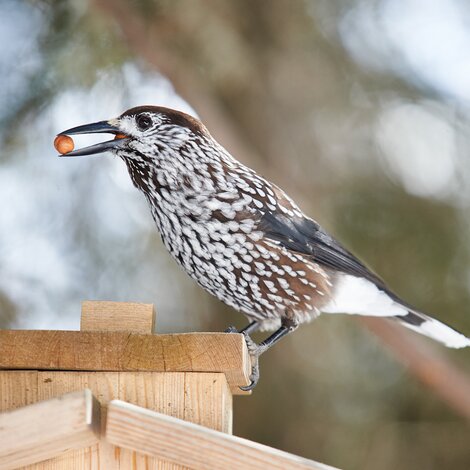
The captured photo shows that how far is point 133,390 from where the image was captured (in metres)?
1.54

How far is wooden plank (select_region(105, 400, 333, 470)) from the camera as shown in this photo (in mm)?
1446

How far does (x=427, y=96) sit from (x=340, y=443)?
137cm

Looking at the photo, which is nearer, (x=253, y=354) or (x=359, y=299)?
(x=253, y=354)

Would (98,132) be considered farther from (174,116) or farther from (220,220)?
(220,220)

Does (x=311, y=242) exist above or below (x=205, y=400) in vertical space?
above

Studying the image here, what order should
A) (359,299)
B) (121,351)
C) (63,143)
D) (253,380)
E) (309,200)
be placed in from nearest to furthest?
1. (121,351)
2. (63,143)
3. (253,380)
4. (359,299)
5. (309,200)

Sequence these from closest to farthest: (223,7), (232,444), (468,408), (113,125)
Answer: (232,444)
(113,125)
(468,408)
(223,7)

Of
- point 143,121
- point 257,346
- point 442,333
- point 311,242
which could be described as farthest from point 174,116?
point 442,333

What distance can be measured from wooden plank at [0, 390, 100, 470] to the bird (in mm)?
516

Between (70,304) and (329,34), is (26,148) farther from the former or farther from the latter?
(329,34)

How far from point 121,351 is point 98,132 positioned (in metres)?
0.54

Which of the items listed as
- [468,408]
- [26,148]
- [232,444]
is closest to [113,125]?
[232,444]

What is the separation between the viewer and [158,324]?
10.6 ft

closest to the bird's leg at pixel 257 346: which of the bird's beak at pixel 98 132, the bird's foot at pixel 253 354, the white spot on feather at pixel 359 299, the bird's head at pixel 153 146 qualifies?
the bird's foot at pixel 253 354
